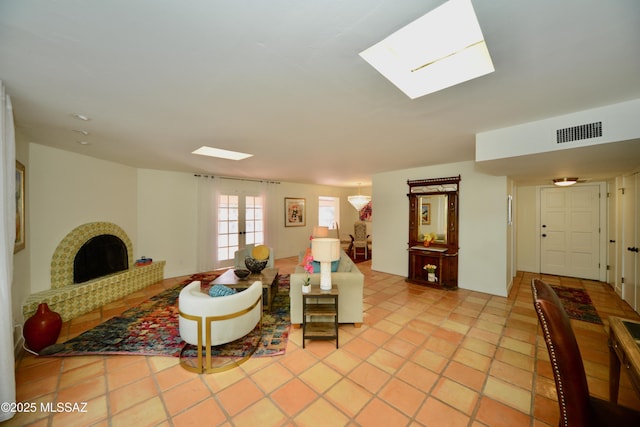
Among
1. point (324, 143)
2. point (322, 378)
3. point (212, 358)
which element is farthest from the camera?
point (324, 143)

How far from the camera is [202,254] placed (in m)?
5.14

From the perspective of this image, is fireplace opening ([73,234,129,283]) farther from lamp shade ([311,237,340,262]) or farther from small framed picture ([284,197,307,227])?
small framed picture ([284,197,307,227])

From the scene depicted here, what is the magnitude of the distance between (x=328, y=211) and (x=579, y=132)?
21.1 feet

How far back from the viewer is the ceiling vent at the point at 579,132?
1.92m

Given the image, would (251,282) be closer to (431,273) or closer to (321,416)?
(321,416)

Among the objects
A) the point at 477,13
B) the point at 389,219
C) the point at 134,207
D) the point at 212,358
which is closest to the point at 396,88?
the point at 477,13

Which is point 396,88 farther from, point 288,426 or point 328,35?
point 288,426

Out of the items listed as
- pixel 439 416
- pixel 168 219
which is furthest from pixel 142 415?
pixel 168 219

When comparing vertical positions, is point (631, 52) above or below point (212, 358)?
above

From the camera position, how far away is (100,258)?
3684mm

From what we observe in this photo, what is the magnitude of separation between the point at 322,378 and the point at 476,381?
4.28 ft

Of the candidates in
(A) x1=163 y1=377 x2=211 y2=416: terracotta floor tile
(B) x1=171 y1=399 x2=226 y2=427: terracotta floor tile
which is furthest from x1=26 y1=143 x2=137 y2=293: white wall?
(B) x1=171 y1=399 x2=226 y2=427: terracotta floor tile

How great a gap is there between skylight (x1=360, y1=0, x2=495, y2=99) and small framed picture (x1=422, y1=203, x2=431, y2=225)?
132 inches

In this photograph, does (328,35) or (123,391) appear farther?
(123,391)
